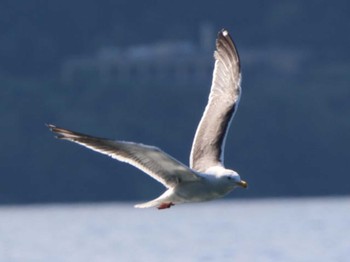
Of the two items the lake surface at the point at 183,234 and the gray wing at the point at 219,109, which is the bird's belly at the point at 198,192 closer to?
the gray wing at the point at 219,109

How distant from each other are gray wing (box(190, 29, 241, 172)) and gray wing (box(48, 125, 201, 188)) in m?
0.59

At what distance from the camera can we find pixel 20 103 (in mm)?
87062

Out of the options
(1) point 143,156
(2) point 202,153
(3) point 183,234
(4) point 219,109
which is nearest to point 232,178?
(1) point 143,156

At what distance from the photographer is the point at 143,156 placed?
2022 cm

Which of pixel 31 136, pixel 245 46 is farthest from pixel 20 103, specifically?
pixel 245 46

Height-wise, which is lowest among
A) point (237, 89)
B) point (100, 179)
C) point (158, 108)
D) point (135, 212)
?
point (237, 89)

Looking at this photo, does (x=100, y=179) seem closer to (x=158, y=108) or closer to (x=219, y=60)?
(x=158, y=108)

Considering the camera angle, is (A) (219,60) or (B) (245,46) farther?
(B) (245,46)

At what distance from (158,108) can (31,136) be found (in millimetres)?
7207

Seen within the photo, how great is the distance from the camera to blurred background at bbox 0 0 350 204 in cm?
7900

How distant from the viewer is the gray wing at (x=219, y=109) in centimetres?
2144

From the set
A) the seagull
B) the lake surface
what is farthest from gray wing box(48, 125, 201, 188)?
the lake surface

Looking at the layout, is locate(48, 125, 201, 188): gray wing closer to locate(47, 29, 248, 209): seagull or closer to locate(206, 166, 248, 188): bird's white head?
locate(47, 29, 248, 209): seagull

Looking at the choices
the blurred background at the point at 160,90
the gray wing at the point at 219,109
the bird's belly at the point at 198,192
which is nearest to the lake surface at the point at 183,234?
the gray wing at the point at 219,109
